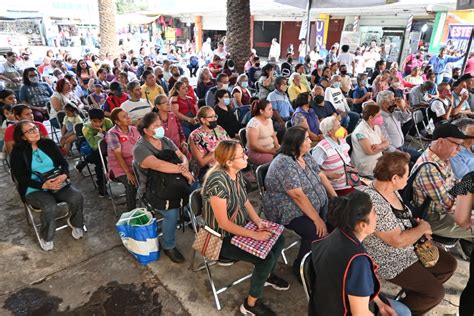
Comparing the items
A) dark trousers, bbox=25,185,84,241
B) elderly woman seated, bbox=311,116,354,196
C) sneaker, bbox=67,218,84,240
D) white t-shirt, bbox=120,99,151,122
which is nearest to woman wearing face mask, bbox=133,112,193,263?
dark trousers, bbox=25,185,84,241

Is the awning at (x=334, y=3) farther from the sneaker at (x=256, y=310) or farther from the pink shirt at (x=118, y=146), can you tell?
the sneaker at (x=256, y=310)

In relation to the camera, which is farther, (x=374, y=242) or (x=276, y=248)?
(x=276, y=248)

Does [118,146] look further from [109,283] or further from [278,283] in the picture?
[278,283]

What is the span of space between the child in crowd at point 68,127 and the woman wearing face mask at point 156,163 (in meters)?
2.34

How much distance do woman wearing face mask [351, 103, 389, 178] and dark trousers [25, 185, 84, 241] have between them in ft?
10.4

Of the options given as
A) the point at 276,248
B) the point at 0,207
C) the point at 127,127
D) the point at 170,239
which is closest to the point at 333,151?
the point at 276,248

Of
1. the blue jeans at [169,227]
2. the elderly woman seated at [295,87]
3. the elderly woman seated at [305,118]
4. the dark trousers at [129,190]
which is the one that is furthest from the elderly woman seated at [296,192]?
the elderly woman seated at [295,87]

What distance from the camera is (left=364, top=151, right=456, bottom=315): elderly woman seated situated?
86.0 inches

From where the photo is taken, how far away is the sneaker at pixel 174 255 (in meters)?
3.26

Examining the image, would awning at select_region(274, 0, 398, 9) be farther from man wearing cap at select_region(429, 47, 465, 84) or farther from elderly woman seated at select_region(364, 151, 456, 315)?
elderly woman seated at select_region(364, 151, 456, 315)

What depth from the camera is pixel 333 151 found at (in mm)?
3396

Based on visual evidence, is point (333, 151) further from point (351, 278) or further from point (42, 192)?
point (42, 192)

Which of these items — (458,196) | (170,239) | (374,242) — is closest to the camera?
(374,242)

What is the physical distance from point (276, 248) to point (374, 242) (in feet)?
2.41
